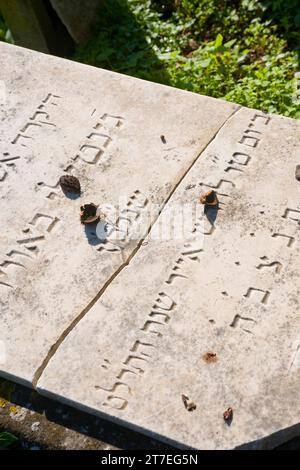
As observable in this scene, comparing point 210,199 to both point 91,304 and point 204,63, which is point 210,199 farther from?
point 204,63

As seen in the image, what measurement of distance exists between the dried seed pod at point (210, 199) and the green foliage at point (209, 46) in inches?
50.2

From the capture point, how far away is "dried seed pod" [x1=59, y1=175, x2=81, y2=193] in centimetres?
320

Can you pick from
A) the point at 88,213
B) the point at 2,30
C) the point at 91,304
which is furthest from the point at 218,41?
A: the point at 91,304

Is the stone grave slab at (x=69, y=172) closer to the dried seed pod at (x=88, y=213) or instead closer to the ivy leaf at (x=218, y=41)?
the dried seed pod at (x=88, y=213)

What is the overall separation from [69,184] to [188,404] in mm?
1120

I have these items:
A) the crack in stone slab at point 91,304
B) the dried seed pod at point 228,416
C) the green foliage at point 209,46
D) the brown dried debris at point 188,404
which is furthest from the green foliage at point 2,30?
the dried seed pod at point 228,416

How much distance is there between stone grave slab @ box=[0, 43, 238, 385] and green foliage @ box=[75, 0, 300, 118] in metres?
0.91

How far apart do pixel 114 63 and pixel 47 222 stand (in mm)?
1929

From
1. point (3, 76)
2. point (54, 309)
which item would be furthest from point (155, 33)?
point (54, 309)

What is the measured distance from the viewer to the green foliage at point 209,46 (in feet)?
14.4

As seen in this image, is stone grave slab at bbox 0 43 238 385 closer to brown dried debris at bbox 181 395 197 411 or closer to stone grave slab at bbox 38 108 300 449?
stone grave slab at bbox 38 108 300 449

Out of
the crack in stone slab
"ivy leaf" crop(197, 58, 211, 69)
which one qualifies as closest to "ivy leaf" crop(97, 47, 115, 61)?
"ivy leaf" crop(197, 58, 211, 69)

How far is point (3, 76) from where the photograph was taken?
3752mm

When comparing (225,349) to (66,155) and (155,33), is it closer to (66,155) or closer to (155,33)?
(66,155)
